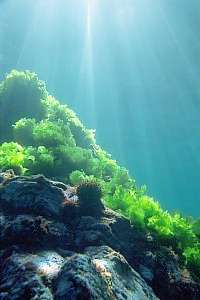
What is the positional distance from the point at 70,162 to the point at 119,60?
161 ft

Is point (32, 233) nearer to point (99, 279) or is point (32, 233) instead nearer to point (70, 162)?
point (99, 279)

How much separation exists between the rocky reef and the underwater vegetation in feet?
1.55

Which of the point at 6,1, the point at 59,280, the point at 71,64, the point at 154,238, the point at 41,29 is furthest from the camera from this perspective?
the point at 71,64

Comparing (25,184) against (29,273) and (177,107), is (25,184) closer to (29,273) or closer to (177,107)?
(29,273)

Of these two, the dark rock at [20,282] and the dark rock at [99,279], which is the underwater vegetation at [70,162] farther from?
the dark rock at [20,282]

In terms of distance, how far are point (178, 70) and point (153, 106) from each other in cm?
1396

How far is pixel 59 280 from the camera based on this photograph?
6230 millimetres

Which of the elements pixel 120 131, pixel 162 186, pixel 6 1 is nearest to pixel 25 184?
pixel 6 1

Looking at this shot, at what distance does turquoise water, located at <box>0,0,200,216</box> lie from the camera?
4972cm

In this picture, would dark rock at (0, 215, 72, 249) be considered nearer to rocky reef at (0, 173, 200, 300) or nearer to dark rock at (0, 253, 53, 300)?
rocky reef at (0, 173, 200, 300)

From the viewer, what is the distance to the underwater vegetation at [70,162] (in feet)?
33.7

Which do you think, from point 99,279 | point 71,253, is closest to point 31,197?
point 71,253

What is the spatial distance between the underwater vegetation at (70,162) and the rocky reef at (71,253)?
1.55ft

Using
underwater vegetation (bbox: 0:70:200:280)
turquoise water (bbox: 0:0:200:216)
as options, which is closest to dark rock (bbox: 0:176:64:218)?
underwater vegetation (bbox: 0:70:200:280)
